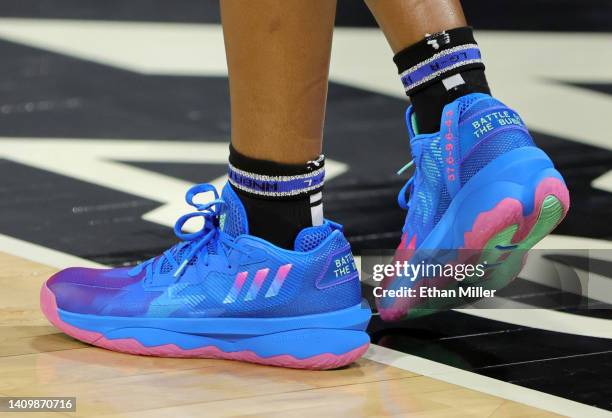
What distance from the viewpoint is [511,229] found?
5.06 feet

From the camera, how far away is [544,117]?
3.11 metres

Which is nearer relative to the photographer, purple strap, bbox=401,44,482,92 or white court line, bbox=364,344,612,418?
white court line, bbox=364,344,612,418

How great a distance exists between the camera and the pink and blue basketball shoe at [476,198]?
1.54 m

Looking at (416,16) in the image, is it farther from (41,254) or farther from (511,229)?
(41,254)

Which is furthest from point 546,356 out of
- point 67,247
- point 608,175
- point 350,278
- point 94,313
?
point 608,175

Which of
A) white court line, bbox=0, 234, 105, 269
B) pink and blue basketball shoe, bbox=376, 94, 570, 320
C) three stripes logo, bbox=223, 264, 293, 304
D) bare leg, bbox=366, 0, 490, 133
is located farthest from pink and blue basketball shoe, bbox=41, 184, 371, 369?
white court line, bbox=0, 234, 105, 269

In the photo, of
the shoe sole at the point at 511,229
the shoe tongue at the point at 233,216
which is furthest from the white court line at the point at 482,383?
the shoe tongue at the point at 233,216

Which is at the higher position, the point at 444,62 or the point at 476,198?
the point at 444,62

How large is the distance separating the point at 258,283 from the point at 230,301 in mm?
44

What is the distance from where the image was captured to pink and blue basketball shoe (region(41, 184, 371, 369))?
1.56 meters

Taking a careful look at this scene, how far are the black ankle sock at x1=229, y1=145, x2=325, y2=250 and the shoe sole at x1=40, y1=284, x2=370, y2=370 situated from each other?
→ 11 centimetres

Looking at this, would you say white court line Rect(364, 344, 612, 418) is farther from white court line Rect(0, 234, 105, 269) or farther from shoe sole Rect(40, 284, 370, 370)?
white court line Rect(0, 234, 105, 269)

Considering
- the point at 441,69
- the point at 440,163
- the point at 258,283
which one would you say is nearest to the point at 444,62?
the point at 441,69

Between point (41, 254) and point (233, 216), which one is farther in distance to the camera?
point (41, 254)
